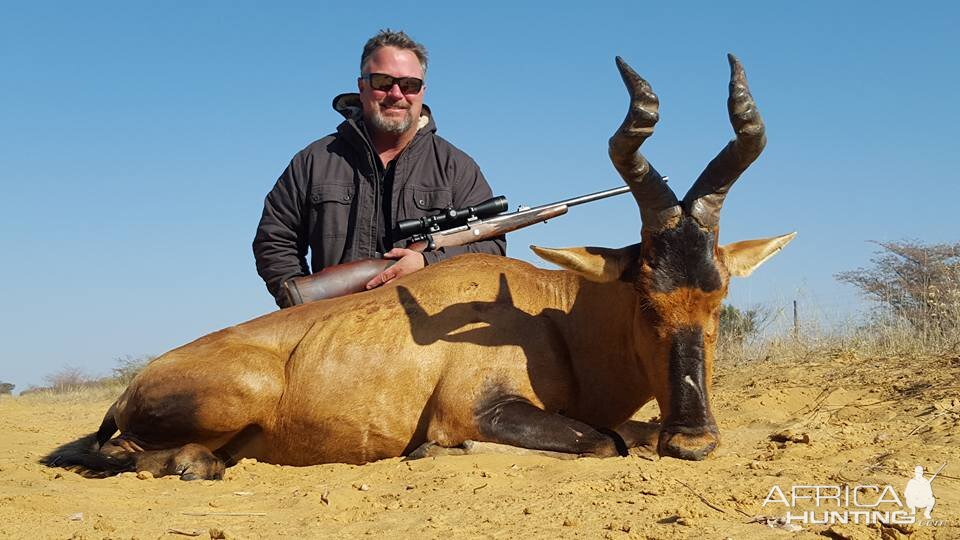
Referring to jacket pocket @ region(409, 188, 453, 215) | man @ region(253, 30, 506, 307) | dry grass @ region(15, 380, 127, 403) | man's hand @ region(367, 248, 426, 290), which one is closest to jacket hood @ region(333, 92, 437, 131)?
man @ region(253, 30, 506, 307)

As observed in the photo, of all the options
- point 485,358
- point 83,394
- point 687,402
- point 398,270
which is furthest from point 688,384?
point 83,394

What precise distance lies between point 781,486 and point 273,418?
12.8ft

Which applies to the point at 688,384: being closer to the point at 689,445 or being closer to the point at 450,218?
the point at 689,445

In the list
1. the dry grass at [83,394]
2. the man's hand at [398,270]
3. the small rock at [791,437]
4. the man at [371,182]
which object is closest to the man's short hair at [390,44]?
the man at [371,182]

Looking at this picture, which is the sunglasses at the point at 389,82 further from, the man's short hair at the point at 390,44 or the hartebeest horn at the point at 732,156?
the hartebeest horn at the point at 732,156

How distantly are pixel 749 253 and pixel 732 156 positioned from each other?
794 mm

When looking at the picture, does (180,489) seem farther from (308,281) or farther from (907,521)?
(907,521)

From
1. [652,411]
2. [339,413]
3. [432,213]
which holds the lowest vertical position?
[652,411]

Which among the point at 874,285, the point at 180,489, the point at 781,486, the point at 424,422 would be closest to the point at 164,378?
the point at 180,489

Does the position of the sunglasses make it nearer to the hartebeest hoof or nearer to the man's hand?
the man's hand

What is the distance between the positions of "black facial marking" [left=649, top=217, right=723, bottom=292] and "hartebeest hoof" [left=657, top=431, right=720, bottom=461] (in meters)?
0.93

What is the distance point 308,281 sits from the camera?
8.34 metres

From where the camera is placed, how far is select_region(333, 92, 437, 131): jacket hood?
1045 cm

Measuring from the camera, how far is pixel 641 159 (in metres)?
6.33
